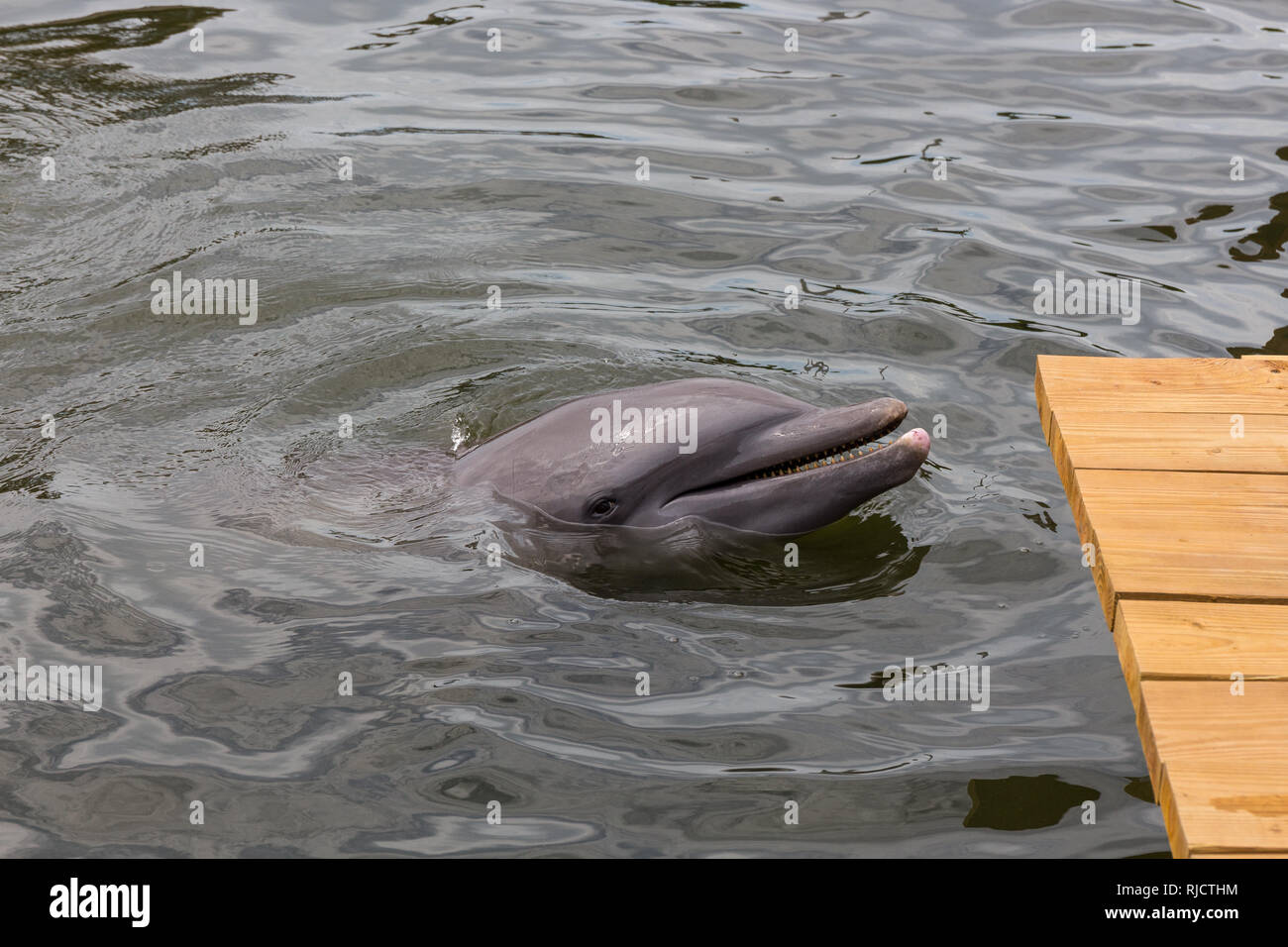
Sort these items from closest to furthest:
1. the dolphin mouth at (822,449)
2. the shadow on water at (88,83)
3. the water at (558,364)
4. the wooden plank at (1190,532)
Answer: the water at (558,364) < the wooden plank at (1190,532) < the dolphin mouth at (822,449) < the shadow on water at (88,83)

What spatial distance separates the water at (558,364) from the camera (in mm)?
4523

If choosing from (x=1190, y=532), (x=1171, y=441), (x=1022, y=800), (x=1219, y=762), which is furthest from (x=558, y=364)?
(x=1219, y=762)

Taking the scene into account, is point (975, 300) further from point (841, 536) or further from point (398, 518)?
point (398, 518)

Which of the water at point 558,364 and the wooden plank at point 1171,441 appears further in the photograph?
the wooden plank at point 1171,441

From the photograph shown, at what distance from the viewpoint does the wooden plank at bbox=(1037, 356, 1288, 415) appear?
6.00 m

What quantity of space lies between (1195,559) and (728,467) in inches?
66.7

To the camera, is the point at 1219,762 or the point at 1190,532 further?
the point at 1190,532

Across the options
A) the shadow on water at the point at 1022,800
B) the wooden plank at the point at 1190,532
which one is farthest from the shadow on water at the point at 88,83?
the shadow on water at the point at 1022,800

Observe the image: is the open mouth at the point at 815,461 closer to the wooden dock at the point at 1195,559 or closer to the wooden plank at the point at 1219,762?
the wooden dock at the point at 1195,559

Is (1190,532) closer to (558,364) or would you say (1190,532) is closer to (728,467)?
(728,467)

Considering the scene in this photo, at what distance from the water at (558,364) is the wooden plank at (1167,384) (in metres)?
0.49

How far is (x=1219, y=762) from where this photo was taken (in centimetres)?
388

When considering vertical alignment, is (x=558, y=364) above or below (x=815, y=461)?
below
